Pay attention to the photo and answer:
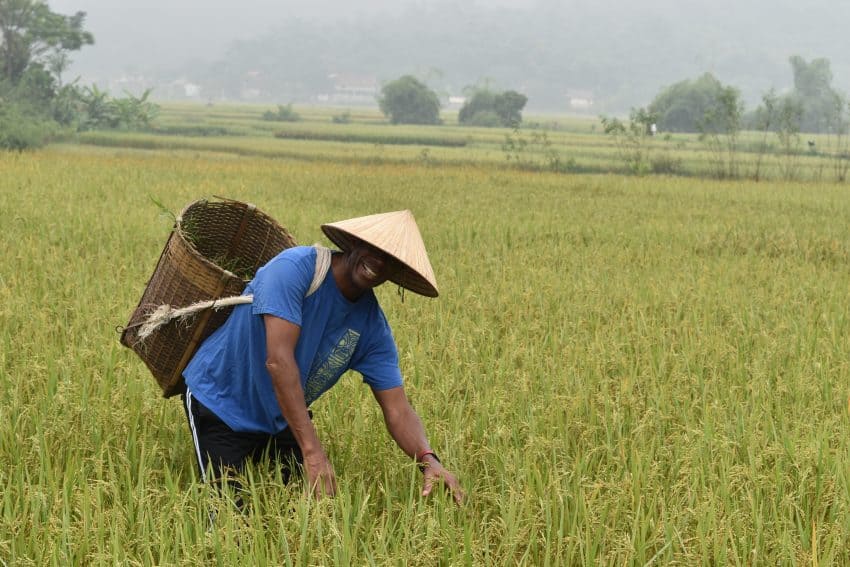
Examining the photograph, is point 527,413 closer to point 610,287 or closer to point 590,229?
point 610,287

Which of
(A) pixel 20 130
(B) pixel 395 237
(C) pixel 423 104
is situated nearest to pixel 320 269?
(B) pixel 395 237

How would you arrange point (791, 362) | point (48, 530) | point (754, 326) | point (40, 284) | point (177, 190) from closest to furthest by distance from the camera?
point (48, 530) < point (791, 362) < point (754, 326) < point (40, 284) < point (177, 190)

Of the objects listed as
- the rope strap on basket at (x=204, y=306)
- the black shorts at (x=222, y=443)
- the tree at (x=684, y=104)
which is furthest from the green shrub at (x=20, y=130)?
the tree at (x=684, y=104)

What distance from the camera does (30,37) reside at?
135 feet

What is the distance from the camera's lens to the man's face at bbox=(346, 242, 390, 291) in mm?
2736

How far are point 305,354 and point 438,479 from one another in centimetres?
56

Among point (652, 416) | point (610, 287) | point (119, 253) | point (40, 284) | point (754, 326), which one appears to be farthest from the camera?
point (119, 253)

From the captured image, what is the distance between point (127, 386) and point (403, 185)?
44.7ft

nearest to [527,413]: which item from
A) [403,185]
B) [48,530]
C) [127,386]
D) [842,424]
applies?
[842,424]

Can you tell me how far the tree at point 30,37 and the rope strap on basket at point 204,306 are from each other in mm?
40446

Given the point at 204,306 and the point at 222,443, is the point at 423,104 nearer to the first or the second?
the point at 204,306

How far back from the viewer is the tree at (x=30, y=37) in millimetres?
40406

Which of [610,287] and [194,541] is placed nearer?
[194,541]

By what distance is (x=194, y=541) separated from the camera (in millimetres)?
2566
